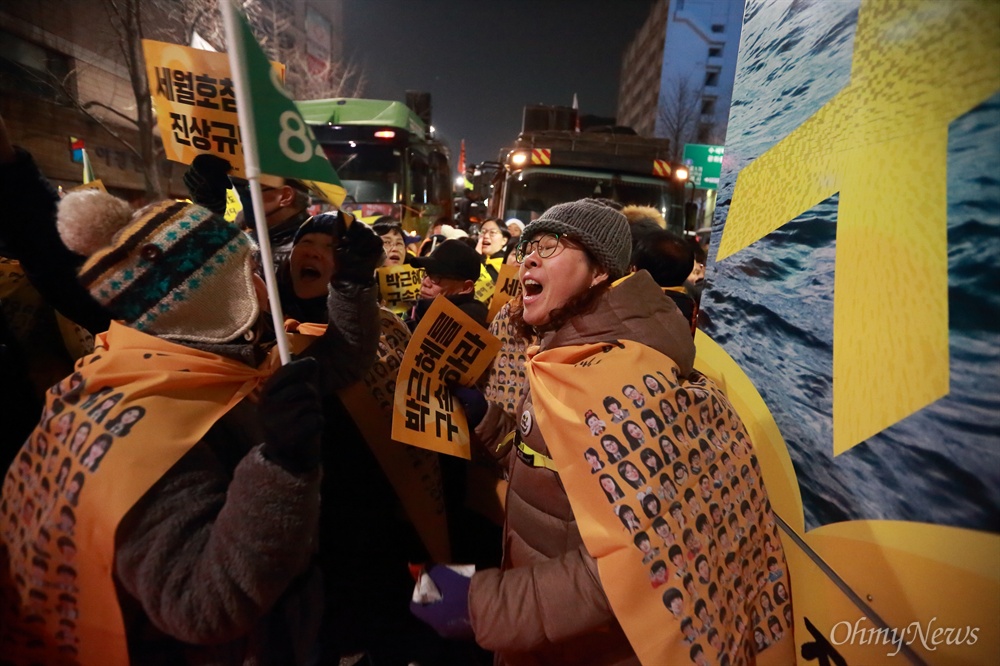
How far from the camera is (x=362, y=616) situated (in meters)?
2.72

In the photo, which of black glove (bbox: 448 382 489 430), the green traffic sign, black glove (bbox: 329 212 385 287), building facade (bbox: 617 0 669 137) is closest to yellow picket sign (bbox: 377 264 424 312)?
black glove (bbox: 448 382 489 430)

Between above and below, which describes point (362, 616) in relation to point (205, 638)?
below

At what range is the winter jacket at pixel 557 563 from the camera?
132 cm

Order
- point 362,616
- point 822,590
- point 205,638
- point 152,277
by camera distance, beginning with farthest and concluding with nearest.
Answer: point 362,616, point 822,590, point 152,277, point 205,638

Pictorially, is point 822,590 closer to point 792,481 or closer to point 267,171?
point 792,481

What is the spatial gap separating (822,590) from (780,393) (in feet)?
1.84

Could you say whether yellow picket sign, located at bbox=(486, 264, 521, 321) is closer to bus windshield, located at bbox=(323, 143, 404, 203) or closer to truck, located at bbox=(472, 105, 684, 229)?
truck, located at bbox=(472, 105, 684, 229)

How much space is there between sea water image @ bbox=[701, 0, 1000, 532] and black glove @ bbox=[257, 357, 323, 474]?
4.37 feet

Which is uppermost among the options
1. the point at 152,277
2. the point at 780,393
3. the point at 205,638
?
the point at 152,277

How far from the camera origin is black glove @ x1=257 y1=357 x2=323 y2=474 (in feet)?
3.56

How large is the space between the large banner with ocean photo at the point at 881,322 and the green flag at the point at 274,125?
4.56 feet

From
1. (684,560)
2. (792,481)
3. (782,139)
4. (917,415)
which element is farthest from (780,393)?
(782,139)

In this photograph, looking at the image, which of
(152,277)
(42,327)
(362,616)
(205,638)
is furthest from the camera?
(362,616)

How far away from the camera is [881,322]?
1.15 meters
